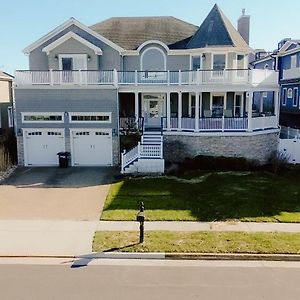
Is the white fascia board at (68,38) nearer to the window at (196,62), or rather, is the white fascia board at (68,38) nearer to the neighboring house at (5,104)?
the window at (196,62)

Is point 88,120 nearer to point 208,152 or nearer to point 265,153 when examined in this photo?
point 208,152

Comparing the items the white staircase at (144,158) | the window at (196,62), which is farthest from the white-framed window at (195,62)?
the white staircase at (144,158)

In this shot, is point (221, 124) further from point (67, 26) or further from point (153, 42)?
point (67, 26)

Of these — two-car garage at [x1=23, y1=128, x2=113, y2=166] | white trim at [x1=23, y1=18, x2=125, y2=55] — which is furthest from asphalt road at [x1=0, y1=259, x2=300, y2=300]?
white trim at [x1=23, y1=18, x2=125, y2=55]

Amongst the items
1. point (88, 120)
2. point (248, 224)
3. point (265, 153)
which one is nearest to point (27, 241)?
point (248, 224)

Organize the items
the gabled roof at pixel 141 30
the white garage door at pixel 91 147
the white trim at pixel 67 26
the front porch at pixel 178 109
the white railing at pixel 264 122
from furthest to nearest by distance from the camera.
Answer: the gabled roof at pixel 141 30, the white trim at pixel 67 26, the front porch at pixel 178 109, the white railing at pixel 264 122, the white garage door at pixel 91 147

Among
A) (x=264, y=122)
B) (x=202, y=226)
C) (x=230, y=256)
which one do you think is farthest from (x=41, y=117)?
(x=230, y=256)
